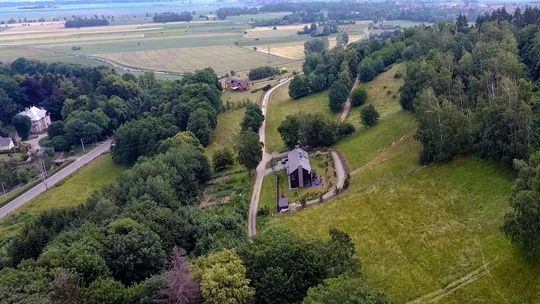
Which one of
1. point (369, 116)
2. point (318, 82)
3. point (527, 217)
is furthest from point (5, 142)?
point (527, 217)

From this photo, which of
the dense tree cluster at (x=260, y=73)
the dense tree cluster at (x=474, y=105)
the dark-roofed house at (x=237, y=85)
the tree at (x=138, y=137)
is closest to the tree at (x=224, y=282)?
the dense tree cluster at (x=474, y=105)

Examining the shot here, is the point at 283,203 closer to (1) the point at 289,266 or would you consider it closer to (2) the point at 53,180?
(1) the point at 289,266

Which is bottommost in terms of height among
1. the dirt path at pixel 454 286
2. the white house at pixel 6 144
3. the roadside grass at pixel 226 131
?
the white house at pixel 6 144

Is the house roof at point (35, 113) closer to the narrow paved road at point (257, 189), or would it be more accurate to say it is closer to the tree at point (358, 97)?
the narrow paved road at point (257, 189)

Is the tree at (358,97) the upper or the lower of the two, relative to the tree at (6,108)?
upper

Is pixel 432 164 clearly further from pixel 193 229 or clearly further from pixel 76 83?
pixel 76 83

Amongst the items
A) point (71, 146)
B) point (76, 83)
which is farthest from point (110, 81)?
point (71, 146)
